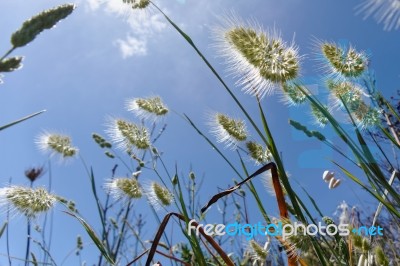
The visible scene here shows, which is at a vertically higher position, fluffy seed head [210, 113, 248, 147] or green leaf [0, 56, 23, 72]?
fluffy seed head [210, 113, 248, 147]

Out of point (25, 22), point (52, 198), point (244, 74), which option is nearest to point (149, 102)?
point (52, 198)

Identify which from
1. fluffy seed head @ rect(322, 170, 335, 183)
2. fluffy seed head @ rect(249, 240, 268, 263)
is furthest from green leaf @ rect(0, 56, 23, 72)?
fluffy seed head @ rect(322, 170, 335, 183)

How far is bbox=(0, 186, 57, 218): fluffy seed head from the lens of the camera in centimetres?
146

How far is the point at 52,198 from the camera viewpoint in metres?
1.56

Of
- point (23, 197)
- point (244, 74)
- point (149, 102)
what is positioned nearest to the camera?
point (244, 74)

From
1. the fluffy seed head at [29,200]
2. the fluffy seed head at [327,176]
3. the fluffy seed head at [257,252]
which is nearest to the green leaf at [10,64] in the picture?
the fluffy seed head at [29,200]

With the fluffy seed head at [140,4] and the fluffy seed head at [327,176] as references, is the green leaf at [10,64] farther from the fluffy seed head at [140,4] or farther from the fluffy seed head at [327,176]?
the fluffy seed head at [327,176]

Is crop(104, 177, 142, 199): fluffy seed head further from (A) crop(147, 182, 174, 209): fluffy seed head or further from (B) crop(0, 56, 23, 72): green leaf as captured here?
(B) crop(0, 56, 23, 72): green leaf

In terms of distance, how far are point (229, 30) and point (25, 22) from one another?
110 centimetres

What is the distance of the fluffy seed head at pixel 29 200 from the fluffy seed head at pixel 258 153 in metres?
0.75

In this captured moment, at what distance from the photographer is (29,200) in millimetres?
1511

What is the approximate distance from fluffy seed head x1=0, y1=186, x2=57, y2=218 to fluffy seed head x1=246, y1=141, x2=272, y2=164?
0.75m

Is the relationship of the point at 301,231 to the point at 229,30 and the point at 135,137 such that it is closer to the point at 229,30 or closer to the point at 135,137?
the point at 229,30

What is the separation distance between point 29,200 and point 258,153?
0.86 meters
